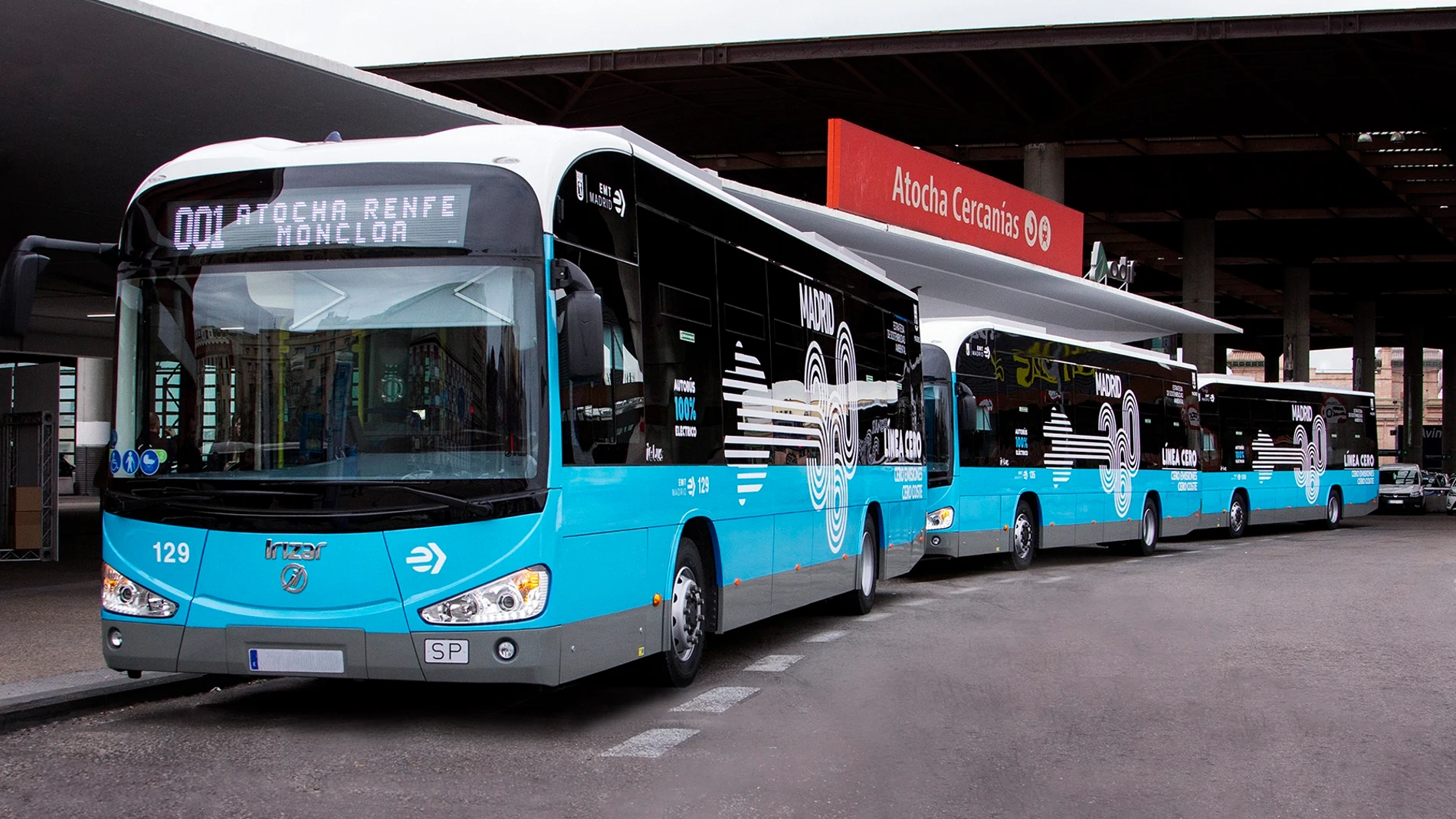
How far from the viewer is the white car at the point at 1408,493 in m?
47.2

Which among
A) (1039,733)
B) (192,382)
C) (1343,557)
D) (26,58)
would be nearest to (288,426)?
(192,382)

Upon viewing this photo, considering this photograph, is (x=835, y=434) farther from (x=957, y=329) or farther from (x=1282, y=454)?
(x=1282, y=454)

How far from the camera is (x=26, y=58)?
12.4 metres

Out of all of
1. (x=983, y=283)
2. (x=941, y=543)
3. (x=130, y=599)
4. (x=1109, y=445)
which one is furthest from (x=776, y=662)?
(x=983, y=283)

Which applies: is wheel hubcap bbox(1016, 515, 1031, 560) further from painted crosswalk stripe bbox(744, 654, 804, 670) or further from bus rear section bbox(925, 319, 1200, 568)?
painted crosswalk stripe bbox(744, 654, 804, 670)

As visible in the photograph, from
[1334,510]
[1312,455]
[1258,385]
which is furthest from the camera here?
[1334,510]

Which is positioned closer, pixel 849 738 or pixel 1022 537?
pixel 849 738

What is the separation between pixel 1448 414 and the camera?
92.8m

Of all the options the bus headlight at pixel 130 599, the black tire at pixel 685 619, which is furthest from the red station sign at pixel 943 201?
the bus headlight at pixel 130 599

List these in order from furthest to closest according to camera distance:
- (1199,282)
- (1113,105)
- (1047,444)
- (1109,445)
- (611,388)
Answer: (1199,282) → (1113,105) → (1109,445) → (1047,444) → (611,388)

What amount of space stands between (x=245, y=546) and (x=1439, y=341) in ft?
318

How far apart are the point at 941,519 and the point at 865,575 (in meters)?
4.88

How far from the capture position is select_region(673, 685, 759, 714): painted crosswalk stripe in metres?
8.29

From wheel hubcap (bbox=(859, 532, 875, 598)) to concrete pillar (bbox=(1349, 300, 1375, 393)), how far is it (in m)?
62.3
